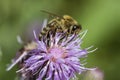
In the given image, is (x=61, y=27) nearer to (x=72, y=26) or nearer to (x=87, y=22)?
(x=72, y=26)

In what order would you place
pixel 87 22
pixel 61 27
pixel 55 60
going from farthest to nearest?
pixel 87 22 < pixel 61 27 < pixel 55 60

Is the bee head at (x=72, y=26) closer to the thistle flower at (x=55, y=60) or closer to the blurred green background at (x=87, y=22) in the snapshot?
the thistle flower at (x=55, y=60)

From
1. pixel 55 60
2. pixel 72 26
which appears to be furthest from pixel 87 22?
pixel 55 60

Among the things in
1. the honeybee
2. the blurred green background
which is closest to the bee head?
the honeybee

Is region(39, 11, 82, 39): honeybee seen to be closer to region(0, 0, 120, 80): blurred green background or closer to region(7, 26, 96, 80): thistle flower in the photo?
region(7, 26, 96, 80): thistle flower

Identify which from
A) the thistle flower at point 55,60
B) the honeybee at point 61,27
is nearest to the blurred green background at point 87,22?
the honeybee at point 61,27

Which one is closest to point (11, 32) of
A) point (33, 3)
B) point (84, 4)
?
point (33, 3)

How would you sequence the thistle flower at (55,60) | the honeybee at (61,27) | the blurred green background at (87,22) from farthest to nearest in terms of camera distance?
the blurred green background at (87,22)
the honeybee at (61,27)
the thistle flower at (55,60)
